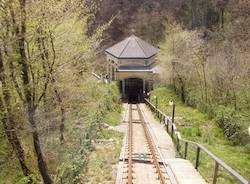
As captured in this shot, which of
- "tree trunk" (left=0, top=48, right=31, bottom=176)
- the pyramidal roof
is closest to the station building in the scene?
the pyramidal roof

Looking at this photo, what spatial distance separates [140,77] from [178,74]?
1303cm

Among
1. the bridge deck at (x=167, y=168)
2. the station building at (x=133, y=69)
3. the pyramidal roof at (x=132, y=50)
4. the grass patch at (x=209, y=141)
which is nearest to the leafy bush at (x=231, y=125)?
the grass patch at (x=209, y=141)

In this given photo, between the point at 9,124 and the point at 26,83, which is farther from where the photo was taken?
the point at 9,124

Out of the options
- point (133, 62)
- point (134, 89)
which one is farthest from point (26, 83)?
point (134, 89)

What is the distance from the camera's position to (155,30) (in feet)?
276

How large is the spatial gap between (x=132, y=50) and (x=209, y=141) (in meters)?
37.7

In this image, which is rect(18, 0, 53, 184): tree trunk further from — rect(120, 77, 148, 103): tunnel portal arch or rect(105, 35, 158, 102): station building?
rect(120, 77, 148, 103): tunnel portal arch

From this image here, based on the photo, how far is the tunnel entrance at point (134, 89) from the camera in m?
59.4

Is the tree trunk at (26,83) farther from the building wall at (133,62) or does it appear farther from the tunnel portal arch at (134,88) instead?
the building wall at (133,62)

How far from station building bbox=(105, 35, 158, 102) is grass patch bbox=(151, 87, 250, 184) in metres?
15.4

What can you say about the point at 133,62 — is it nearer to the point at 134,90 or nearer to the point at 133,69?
the point at 133,69

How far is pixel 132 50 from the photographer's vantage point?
199ft

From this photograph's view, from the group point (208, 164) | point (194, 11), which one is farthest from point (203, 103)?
point (194, 11)

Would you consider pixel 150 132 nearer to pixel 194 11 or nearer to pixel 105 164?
pixel 105 164
